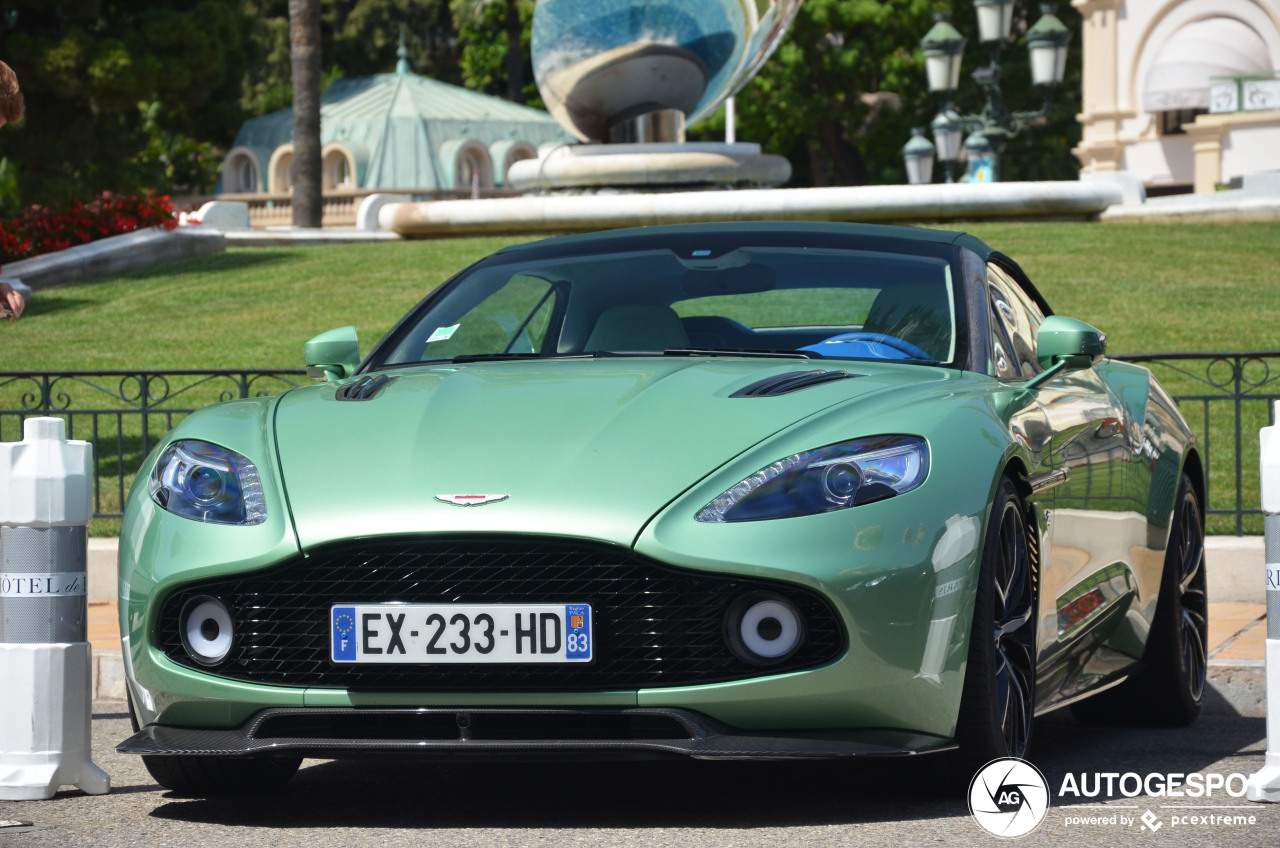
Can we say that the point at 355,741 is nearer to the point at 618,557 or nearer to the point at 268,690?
the point at 268,690

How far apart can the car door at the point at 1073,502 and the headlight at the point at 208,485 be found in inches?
71.7

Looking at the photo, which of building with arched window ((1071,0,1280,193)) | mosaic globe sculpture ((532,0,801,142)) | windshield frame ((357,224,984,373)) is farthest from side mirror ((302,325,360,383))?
building with arched window ((1071,0,1280,193))

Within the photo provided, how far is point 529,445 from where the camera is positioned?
13.9 ft

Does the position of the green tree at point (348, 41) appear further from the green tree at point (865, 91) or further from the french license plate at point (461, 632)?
the french license plate at point (461, 632)

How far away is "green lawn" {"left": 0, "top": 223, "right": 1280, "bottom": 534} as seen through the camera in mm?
14680

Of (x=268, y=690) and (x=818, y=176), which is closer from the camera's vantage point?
(x=268, y=690)

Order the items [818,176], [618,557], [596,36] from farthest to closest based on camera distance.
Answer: [818,176] < [596,36] < [618,557]

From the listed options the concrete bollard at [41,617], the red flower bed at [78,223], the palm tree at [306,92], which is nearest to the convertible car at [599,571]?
the concrete bollard at [41,617]

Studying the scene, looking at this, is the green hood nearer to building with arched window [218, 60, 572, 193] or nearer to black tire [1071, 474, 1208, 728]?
black tire [1071, 474, 1208, 728]

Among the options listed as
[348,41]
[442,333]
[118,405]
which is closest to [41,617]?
[442,333]

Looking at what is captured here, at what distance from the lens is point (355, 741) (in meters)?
4.12

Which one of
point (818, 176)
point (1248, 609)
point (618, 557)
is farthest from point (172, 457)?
point (818, 176)

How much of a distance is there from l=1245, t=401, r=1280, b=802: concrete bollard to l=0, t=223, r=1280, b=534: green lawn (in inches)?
289

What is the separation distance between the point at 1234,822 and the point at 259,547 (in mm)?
2184
